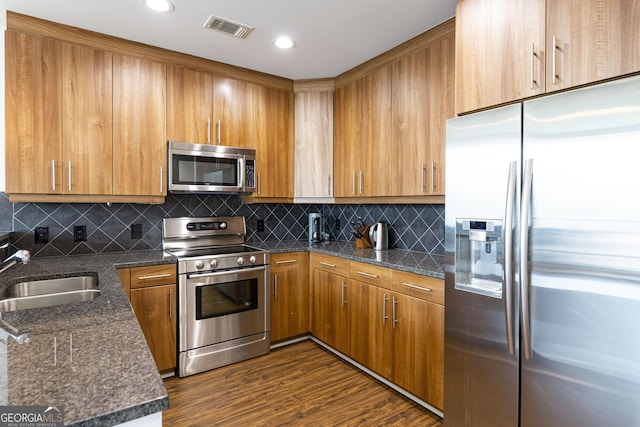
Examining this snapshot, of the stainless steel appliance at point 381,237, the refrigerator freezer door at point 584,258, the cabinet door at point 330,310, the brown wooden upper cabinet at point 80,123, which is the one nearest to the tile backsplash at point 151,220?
the stainless steel appliance at point 381,237

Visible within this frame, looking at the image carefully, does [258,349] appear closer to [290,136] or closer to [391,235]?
[391,235]

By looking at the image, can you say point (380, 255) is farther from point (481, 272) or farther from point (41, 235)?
point (41, 235)

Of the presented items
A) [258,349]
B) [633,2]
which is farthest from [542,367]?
[258,349]

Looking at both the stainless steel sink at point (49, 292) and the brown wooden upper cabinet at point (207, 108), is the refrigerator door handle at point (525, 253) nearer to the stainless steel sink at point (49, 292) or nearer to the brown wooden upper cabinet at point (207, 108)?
the stainless steel sink at point (49, 292)

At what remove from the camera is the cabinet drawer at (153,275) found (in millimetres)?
2434

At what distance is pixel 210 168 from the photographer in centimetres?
294

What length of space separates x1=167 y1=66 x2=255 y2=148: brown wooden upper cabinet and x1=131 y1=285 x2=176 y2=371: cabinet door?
1.22 m

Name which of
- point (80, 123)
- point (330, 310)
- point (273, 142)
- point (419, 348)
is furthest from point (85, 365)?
point (273, 142)

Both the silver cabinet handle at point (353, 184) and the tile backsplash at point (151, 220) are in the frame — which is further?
the silver cabinet handle at point (353, 184)

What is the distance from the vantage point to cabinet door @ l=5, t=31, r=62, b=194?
223 centimetres

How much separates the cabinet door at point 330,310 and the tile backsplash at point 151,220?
661mm

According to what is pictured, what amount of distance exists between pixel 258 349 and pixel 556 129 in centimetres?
263

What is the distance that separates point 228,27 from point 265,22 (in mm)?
268

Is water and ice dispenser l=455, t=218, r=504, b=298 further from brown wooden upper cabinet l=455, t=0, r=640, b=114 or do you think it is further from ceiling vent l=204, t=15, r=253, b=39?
ceiling vent l=204, t=15, r=253, b=39
